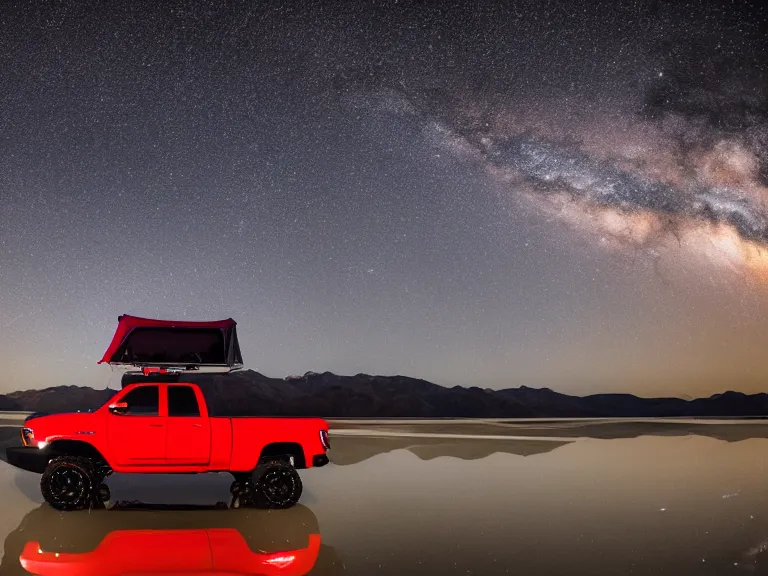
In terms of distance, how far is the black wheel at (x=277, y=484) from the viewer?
13.0m

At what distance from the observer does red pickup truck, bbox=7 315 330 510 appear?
12.7 metres

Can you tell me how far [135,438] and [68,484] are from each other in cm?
119

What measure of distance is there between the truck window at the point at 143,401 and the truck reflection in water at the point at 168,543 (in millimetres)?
1517

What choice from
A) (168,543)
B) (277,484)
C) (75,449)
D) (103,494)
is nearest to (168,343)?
(75,449)

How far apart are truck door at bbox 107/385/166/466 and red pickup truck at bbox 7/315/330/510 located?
0.05ft

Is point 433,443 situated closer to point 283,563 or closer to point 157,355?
point 157,355

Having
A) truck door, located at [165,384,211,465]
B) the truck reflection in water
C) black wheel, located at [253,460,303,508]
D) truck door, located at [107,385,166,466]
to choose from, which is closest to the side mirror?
truck door, located at [107,385,166,466]

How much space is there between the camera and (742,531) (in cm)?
1113

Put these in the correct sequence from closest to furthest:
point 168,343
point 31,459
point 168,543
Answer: point 168,543, point 31,459, point 168,343

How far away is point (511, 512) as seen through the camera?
41.0 ft

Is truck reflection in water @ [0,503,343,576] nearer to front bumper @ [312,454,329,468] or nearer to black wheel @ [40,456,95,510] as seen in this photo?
black wheel @ [40,456,95,510]

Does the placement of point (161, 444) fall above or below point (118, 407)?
below

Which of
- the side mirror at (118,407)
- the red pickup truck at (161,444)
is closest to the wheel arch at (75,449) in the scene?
the red pickup truck at (161,444)

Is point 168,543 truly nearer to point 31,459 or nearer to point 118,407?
point 118,407
